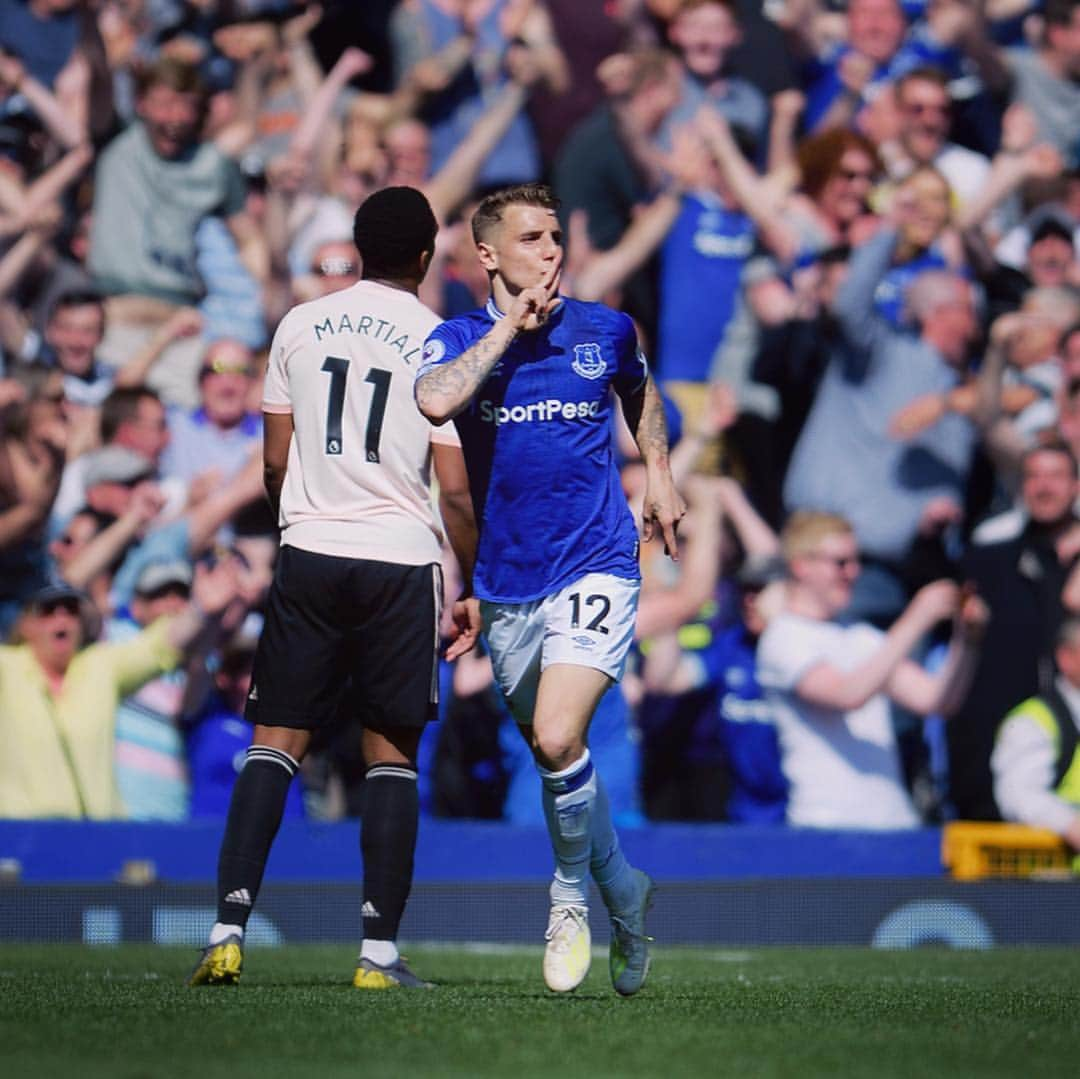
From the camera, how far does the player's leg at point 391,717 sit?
6.29 meters

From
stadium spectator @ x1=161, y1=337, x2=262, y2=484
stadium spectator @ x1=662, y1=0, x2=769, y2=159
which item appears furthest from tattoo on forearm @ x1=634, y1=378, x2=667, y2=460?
stadium spectator @ x1=662, y1=0, x2=769, y2=159

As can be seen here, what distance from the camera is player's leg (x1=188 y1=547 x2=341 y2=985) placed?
6.25 m

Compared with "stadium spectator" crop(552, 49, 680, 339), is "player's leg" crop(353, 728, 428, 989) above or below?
below

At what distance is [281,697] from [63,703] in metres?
4.17

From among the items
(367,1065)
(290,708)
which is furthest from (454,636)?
(367,1065)

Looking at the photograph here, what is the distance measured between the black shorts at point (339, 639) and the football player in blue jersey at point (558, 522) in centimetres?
20

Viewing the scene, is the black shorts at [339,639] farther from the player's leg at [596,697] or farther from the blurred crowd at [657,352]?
the blurred crowd at [657,352]

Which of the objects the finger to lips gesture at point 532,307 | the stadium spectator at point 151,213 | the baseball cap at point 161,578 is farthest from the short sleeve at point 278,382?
the stadium spectator at point 151,213

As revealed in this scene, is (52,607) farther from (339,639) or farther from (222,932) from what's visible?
(222,932)

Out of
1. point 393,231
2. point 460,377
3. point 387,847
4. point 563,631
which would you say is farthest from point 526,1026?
point 393,231

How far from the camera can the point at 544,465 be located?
609 centimetres

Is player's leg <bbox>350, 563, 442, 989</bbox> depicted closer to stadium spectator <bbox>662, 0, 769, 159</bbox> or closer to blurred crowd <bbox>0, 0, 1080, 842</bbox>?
blurred crowd <bbox>0, 0, 1080, 842</bbox>

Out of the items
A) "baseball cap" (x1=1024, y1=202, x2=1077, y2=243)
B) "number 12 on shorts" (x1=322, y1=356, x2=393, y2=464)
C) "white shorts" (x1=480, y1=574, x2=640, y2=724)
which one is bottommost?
"white shorts" (x1=480, y1=574, x2=640, y2=724)

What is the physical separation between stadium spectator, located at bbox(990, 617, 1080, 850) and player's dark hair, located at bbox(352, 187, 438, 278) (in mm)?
5184
